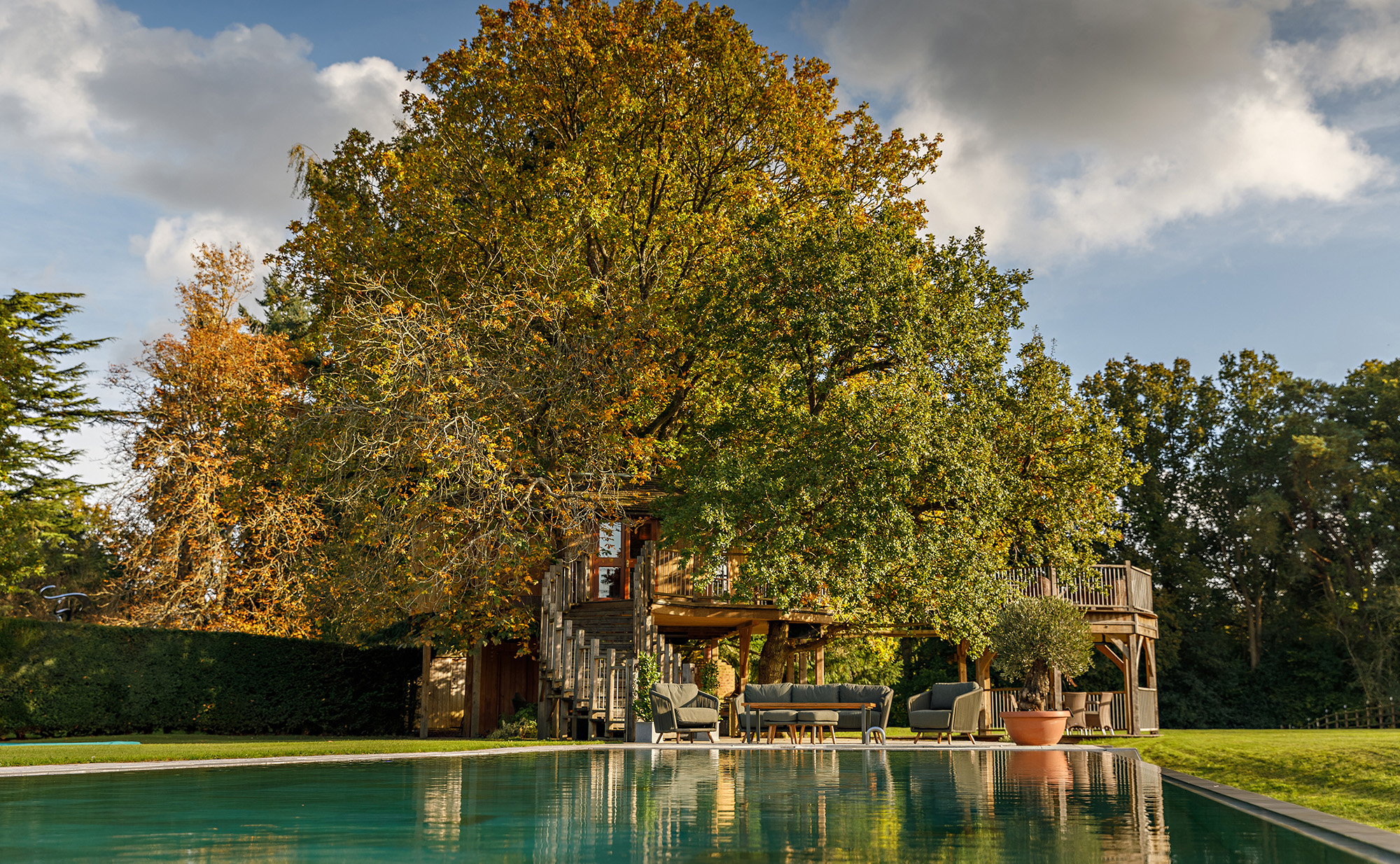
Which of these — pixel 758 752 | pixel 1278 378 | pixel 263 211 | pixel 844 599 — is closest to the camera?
pixel 758 752

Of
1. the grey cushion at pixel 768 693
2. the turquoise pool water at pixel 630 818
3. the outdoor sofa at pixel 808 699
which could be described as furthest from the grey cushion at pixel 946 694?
the turquoise pool water at pixel 630 818

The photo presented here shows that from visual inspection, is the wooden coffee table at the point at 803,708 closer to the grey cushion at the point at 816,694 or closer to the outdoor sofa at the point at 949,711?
the grey cushion at the point at 816,694

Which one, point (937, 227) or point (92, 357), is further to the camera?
point (92, 357)

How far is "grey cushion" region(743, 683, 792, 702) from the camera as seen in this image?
1481 centimetres

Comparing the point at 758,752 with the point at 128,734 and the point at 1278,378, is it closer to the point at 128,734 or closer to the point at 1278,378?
the point at 128,734

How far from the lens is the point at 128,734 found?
1734cm

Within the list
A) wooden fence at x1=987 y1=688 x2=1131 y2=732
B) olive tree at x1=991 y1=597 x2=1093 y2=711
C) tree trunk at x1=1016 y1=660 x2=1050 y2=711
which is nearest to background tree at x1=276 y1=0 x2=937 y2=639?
olive tree at x1=991 y1=597 x2=1093 y2=711

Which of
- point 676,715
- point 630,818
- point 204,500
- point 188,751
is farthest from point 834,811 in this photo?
point 204,500

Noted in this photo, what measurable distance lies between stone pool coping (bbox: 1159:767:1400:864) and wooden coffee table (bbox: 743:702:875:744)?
815 cm

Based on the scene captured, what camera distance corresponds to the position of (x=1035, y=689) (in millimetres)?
14406

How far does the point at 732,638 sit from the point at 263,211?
18741 millimetres

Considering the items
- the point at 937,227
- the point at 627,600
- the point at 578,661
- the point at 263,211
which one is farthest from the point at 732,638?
the point at 263,211

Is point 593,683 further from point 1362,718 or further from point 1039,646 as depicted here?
point 1362,718

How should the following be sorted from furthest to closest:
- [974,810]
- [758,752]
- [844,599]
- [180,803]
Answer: [844,599]
[758,752]
[180,803]
[974,810]
